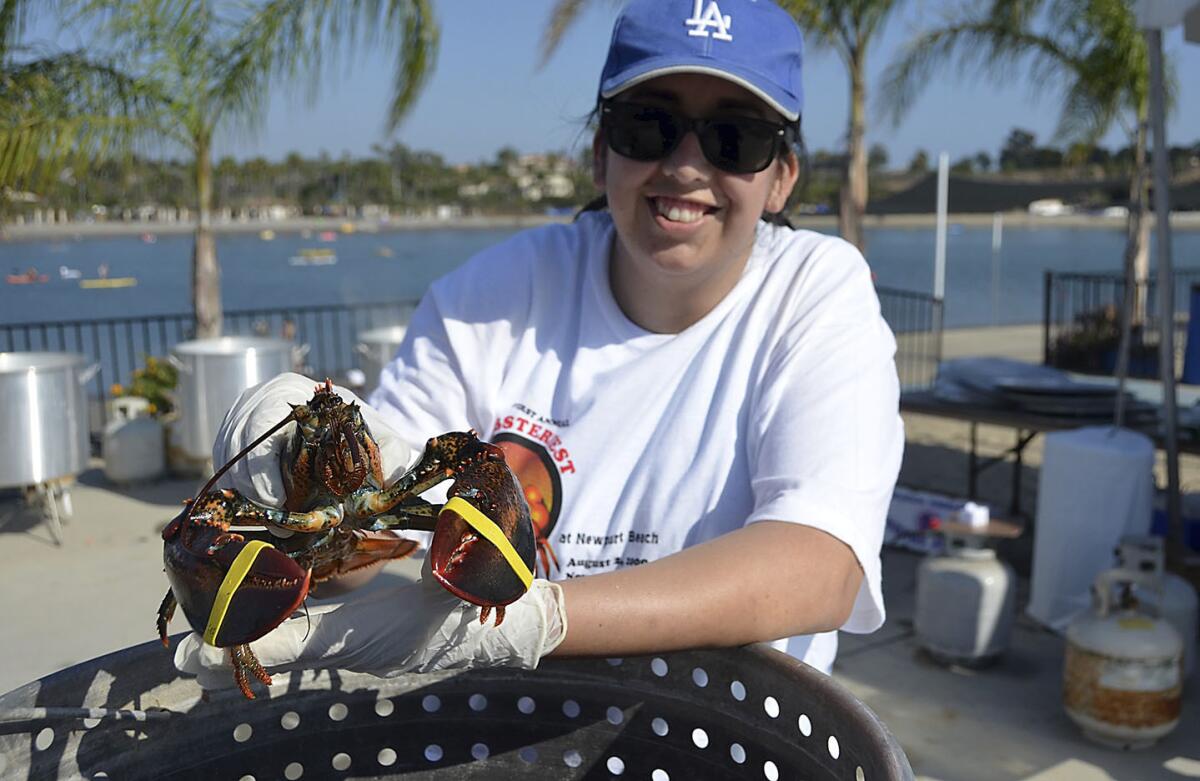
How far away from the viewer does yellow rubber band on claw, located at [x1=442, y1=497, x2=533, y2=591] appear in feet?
3.92

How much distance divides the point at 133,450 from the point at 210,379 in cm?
108

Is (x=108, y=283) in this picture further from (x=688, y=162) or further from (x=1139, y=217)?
(x=688, y=162)

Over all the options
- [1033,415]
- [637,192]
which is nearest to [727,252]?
[637,192]

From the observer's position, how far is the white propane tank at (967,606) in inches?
191

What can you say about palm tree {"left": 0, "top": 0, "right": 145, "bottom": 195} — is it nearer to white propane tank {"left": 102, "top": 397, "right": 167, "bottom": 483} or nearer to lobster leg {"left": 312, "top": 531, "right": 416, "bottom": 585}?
white propane tank {"left": 102, "top": 397, "right": 167, "bottom": 483}


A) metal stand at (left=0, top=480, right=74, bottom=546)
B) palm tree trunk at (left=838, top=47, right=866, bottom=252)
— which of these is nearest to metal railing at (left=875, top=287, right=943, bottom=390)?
palm tree trunk at (left=838, top=47, right=866, bottom=252)

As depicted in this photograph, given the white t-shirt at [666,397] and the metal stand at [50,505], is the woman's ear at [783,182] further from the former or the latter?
the metal stand at [50,505]

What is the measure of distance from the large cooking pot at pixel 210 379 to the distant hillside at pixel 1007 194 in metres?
7.81

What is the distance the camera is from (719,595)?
4.87 feet

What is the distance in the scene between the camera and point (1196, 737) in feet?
13.9

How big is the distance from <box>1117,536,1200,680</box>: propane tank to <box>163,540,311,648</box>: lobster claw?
414 centimetres

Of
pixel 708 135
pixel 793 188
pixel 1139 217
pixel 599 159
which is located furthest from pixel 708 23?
pixel 1139 217

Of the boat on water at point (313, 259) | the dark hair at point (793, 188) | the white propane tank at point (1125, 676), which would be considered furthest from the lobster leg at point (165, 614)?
the boat on water at point (313, 259)

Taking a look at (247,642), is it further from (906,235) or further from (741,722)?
(906,235)
